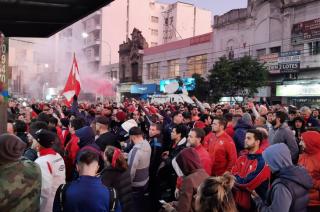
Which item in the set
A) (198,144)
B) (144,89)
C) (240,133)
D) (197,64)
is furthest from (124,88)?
(198,144)

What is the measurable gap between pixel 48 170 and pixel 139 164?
1.99 m

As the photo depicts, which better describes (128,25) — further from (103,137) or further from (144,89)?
(103,137)

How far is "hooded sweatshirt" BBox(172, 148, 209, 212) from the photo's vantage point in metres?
3.87

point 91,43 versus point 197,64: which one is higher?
point 91,43

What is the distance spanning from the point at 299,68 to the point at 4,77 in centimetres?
2462

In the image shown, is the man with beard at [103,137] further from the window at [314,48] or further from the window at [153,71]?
the window at [153,71]

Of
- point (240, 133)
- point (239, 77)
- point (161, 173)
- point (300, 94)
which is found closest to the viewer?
point (161, 173)

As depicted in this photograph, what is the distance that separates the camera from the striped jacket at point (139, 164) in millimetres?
5902

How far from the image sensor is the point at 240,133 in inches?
297

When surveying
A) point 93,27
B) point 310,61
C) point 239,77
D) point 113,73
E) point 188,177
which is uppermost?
point 93,27

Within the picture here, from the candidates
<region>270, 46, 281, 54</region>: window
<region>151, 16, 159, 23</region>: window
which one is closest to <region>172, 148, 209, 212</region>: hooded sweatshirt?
<region>270, 46, 281, 54</region>: window

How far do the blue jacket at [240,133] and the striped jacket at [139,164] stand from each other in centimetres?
215

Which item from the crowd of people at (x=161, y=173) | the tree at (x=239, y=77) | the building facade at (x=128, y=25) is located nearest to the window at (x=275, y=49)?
the tree at (x=239, y=77)

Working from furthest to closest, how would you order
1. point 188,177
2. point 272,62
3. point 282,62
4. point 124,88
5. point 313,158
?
point 124,88
point 272,62
point 282,62
point 313,158
point 188,177
